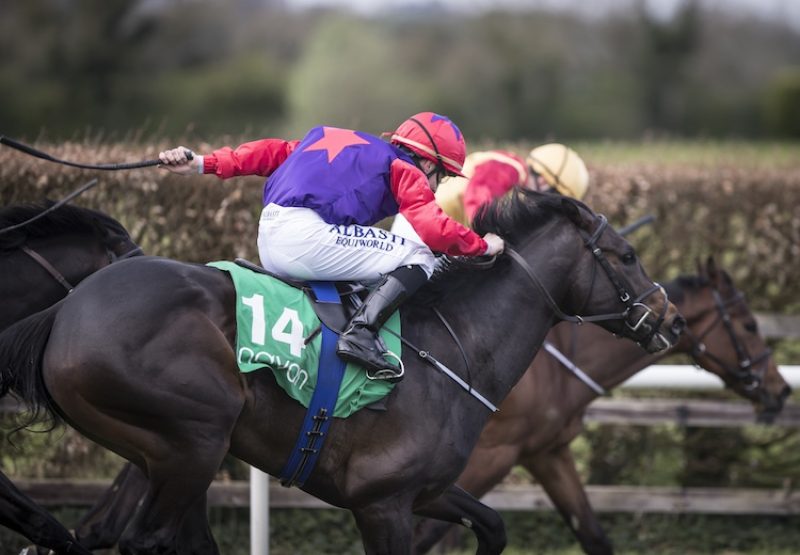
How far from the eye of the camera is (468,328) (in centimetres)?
408

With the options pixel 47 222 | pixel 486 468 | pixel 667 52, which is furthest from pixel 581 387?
pixel 667 52

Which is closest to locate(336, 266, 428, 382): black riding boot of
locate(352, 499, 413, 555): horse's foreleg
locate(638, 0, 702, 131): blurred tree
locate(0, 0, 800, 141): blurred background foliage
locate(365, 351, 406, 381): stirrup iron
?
locate(365, 351, 406, 381): stirrup iron

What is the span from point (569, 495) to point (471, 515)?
1.35 m

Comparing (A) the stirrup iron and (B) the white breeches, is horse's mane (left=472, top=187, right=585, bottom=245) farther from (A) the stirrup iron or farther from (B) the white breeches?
(A) the stirrup iron

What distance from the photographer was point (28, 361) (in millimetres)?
3420

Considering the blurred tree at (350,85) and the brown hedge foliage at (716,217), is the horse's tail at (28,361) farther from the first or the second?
the blurred tree at (350,85)

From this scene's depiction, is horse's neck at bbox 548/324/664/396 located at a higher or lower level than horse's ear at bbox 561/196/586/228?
lower

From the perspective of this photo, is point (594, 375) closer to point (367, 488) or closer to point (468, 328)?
point (468, 328)

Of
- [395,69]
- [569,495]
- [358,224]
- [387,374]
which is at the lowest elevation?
[395,69]

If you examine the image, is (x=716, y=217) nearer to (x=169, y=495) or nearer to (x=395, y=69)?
(x=169, y=495)

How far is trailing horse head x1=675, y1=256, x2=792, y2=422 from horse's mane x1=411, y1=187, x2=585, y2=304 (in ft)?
6.08

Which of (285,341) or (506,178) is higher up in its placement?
(285,341)

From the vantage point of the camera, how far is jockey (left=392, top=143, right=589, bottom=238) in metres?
5.58

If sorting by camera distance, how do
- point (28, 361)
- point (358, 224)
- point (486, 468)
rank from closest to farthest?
1. point (28, 361)
2. point (358, 224)
3. point (486, 468)
